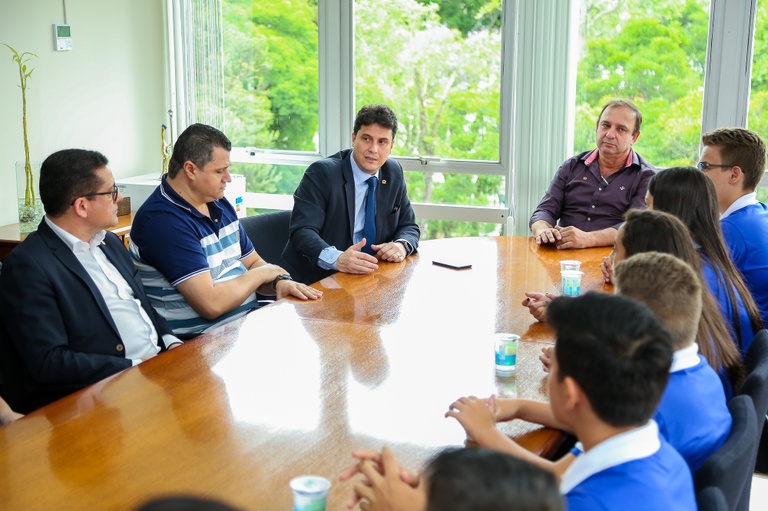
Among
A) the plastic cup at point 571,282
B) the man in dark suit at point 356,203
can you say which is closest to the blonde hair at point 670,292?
the plastic cup at point 571,282

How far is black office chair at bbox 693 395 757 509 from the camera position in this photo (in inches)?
64.1

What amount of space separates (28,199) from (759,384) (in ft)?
12.4

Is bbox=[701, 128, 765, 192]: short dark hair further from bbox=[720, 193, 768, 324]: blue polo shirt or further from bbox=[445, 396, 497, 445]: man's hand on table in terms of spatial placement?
bbox=[445, 396, 497, 445]: man's hand on table

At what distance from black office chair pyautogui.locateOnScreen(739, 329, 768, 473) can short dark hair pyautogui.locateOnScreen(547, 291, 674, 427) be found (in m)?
0.50

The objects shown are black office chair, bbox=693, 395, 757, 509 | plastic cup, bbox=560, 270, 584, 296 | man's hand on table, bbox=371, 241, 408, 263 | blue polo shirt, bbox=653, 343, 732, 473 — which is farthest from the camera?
man's hand on table, bbox=371, 241, 408, 263

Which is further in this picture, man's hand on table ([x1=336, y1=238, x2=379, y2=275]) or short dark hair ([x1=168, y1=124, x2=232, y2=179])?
man's hand on table ([x1=336, y1=238, x2=379, y2=275])

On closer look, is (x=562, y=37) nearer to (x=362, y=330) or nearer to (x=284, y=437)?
(x=362, y=330)

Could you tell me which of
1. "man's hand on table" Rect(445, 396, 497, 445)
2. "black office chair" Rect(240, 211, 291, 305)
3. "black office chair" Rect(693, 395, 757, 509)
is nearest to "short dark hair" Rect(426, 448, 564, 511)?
"black office chair" Rect(693, 395, 757, 509)

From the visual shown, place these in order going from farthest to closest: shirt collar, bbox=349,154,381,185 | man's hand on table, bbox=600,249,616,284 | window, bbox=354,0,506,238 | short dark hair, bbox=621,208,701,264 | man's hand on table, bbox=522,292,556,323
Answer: window, bbox=354,0,506,238
shirt collar, bbox=349,154,381,185
man's hand on table, bbox=600,249,616,284
man's hand on table, bbox=522,292,556,323
short dark hair, bbox=621,208,701,264

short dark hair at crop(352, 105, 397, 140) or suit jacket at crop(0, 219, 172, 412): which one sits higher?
short dark hair at crop(352, 105, 397, 140)

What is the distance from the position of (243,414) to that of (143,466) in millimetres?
326

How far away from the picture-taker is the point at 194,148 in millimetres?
3293

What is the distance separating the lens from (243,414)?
2.05 m

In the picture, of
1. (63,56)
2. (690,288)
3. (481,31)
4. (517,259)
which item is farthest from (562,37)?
(690,288)
